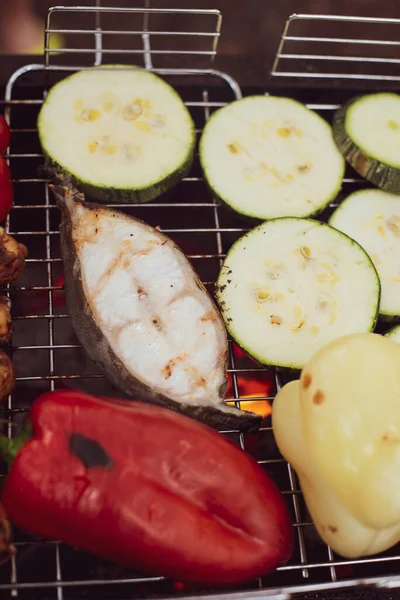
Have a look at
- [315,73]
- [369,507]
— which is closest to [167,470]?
[369,507]

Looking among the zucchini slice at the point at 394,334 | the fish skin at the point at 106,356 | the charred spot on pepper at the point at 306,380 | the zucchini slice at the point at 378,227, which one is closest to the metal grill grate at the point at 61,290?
the fish skin at the point at 106,356

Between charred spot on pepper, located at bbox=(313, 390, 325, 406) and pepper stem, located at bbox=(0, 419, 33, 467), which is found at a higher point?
charred spot on pepper, located at bbox=(313, 390, 325, 406)

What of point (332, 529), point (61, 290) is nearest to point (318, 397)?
point (332, 529)

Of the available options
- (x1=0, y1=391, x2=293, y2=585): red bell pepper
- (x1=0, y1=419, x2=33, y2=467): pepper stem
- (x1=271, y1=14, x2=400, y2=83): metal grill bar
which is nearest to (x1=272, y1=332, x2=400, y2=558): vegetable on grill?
(x1=0, y1=391, x2=293, y2=585): red bell pepper

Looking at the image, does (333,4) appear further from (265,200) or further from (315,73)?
(265,200)

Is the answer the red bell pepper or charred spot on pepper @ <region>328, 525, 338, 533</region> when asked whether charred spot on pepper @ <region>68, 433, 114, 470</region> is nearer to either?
the red bell pepper

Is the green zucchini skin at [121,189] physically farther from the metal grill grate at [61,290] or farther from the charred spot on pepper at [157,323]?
the charred spot on pepper at [157,323]
